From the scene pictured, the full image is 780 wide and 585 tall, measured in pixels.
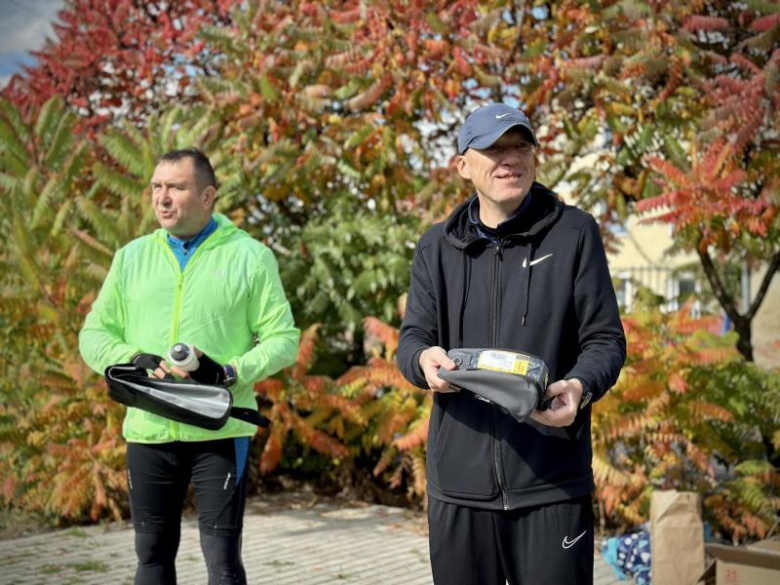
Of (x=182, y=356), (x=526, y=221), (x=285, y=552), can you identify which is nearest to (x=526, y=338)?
(x=526, y=221)

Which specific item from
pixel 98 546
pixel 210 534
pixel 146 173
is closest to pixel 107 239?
pixel 146 173

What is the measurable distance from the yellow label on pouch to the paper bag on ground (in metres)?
3.04

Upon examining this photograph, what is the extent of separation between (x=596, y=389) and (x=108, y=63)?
9071 mm

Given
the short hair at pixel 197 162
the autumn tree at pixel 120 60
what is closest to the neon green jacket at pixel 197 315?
the short hair at pixel 197 162

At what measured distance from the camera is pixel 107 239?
706cm

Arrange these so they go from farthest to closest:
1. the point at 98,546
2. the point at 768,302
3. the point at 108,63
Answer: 1. the point at 768,302
2. the point at 108,63
3. the point at 98,546

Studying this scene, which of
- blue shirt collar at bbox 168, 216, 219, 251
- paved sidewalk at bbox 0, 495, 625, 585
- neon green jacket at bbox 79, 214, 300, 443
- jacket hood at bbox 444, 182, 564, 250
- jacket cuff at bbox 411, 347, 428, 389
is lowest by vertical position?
paved sidewalk at bbox 0, 495, 625, 585

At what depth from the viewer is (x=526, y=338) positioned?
8.71 ft

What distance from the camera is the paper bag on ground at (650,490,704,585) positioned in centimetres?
498

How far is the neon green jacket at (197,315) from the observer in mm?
3732

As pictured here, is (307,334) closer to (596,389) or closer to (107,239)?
(107,239)

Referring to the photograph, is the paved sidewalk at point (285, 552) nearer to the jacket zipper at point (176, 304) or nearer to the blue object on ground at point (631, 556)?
the blue object on ground at point (631, 556)

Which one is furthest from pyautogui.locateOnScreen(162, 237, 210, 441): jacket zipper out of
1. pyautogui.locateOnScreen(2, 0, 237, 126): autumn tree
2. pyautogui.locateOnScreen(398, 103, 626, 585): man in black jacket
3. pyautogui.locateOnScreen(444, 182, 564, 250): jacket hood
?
pyautogui.locateOnScreen(2, 0, 237, 126): autumn tree

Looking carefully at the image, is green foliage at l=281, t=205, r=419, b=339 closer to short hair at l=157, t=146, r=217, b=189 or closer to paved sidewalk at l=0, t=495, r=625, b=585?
paved sidewalk at l=0, t=495, r=625, b=585
